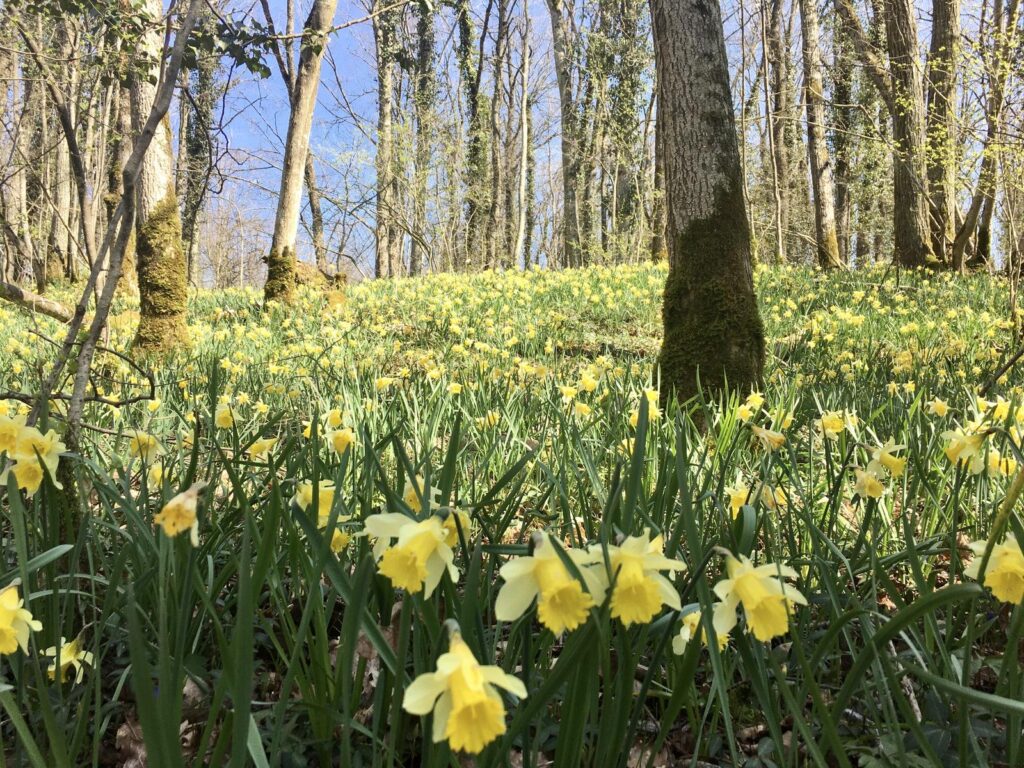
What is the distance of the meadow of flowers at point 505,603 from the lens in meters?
0.76

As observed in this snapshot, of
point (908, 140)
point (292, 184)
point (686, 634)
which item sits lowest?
point (686, 634)

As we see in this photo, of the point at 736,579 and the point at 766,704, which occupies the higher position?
the point at 736,579

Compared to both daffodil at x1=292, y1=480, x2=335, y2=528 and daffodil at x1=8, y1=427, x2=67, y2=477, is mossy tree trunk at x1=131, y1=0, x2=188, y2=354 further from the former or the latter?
daffodil at x1=292, y1=480, x2=335, y2=528

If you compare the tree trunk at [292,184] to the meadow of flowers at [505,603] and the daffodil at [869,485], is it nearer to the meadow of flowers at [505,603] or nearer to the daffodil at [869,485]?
the meadow of flowers at [505,603]

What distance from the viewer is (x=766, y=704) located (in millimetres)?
977

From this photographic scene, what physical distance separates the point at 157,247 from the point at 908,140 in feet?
29.6

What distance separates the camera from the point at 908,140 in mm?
8883

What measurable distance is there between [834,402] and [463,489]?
1.69 m

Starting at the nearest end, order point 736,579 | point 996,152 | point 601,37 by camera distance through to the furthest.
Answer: point 736,579 < point 996,152 < point 601,37

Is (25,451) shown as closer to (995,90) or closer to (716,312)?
(716,312)

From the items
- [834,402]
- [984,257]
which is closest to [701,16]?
[834,402]

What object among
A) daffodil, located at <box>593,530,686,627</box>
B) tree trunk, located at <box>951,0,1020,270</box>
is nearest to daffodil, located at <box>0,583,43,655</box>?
daffodil, located at <box>593,530,686,627</box>

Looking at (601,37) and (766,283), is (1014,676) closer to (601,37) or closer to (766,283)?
(766,283)

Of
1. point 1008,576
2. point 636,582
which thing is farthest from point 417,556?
point 1008,576
